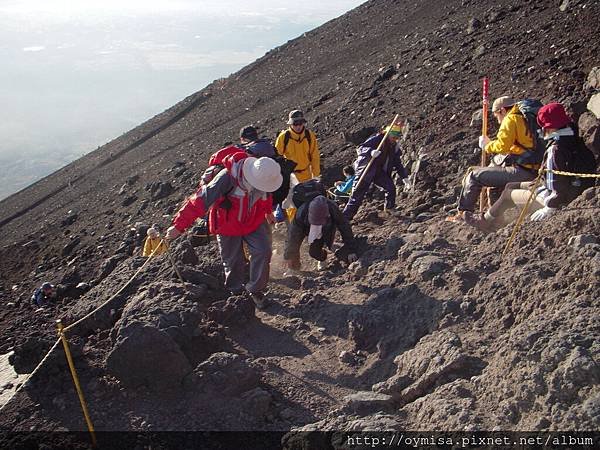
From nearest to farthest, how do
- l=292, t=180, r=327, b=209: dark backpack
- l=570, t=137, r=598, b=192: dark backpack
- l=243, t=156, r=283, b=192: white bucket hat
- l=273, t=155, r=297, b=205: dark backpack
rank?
1. l=243, t=156, r=283, b=192: white bucket hat
2. l=570, t=137, r=598, b=192: dark backpack
3. l=273, t=155, r=297, b=205: dark backpack
4. l=292, t=180, r=327, b=209: dark backpack

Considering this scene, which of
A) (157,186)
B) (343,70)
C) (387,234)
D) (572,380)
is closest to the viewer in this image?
(572,380)

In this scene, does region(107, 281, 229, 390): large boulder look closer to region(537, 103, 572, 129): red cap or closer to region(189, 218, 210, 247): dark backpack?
region(189, 218, 210, 247): dark backpack

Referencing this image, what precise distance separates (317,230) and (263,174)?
62.8 inches

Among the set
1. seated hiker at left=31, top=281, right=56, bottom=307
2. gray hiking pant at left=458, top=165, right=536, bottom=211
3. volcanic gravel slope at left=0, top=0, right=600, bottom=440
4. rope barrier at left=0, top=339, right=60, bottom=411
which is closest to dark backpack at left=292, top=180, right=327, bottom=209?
volcanic gravel slope at left=0, top=0, right=600, bottom=440

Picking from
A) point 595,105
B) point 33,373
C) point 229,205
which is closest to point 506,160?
point 595,105

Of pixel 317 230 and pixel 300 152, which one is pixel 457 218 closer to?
pixel 317 230

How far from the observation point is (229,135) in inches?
830

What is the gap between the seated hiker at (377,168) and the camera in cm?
886

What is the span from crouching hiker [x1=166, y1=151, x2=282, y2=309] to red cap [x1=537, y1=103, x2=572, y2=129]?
291 cm

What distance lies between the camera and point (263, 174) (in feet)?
19.0

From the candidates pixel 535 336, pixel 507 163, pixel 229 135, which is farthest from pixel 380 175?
pixel 229 135

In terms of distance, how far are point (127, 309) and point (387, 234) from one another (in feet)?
12.9

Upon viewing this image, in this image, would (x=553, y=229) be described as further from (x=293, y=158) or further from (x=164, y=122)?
(x=164, y=122)

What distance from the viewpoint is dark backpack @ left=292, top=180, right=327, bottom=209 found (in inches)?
291
